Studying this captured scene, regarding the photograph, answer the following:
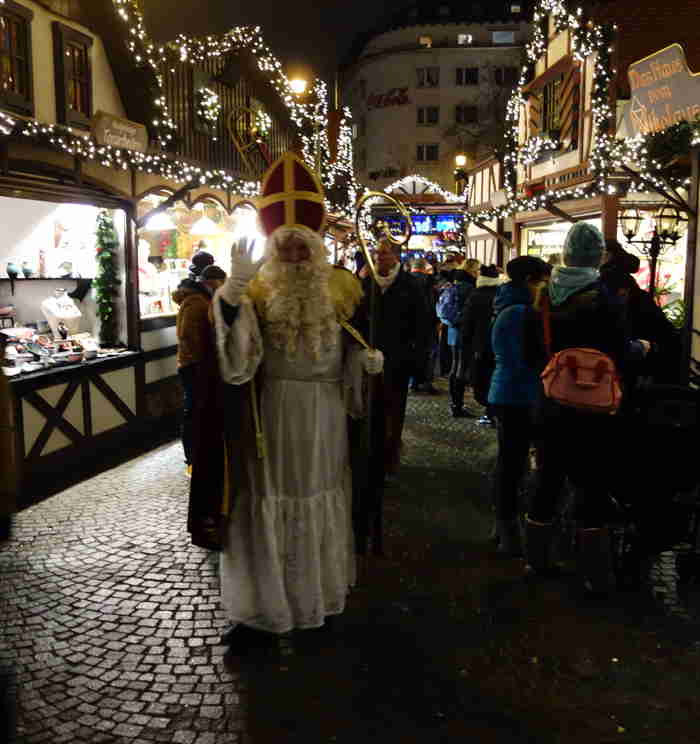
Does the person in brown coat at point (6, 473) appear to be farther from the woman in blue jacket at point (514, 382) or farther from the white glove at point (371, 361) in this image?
the woman in blue jacket at point (514, 382)

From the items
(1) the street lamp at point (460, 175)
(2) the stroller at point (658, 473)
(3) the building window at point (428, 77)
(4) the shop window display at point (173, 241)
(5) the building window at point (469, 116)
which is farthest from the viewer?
(3) the building window at point (428, 77)

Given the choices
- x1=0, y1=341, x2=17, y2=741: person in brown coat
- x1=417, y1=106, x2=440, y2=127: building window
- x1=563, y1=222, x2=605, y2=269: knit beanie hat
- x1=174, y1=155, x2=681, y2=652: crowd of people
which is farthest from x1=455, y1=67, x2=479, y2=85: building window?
x1=0, y1=341, x2=17, y2=741: person in brown coat

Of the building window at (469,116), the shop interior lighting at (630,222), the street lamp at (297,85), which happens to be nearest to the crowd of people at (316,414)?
the shop interior lighting at (630,222)

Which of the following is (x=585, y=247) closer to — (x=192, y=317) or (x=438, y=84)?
(x=192, y=317)

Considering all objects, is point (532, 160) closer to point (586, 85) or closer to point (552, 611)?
point (586, 85)

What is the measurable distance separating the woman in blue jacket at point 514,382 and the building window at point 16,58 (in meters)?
5.09

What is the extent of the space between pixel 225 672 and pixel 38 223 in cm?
643

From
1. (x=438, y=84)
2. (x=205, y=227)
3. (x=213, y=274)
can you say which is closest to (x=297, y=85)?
(x=205, y=227)

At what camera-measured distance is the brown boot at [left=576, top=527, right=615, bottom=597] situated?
4547 mm

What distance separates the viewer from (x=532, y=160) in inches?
666

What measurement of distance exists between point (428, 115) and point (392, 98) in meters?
2.93

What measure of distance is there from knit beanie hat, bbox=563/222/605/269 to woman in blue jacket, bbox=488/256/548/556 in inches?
23.2

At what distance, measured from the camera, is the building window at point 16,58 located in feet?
22.7

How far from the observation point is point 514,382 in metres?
5.11
